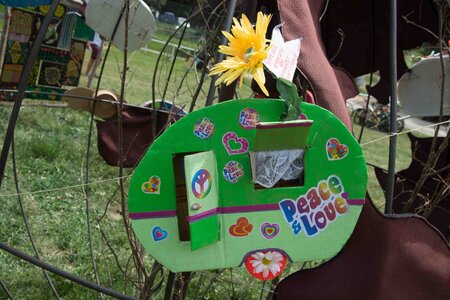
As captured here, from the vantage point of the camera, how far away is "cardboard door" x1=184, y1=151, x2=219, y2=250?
2.48 ft

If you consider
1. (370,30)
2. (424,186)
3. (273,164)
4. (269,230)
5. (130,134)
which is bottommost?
(424,186)

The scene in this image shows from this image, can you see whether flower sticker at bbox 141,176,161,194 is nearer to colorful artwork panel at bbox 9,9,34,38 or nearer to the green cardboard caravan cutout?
the green cardboard caravan cutout

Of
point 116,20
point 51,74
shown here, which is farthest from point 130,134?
point 51,74

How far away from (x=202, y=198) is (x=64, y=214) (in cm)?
212

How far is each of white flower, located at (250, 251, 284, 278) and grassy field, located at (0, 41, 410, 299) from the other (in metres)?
0.38

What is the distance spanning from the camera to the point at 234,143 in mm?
806

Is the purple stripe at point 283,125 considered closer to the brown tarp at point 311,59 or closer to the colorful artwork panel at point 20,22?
the brown tarp at point 311,59

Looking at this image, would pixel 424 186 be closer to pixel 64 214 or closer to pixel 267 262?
pixel 267 262

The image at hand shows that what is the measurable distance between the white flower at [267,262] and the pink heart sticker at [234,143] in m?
0.17

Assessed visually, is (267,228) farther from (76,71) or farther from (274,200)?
(76,71)

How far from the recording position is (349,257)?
0.89m

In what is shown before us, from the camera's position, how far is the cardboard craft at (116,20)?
166 cm

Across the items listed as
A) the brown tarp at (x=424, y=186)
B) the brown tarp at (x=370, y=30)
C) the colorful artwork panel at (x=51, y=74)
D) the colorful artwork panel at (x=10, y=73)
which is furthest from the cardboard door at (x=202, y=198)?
the colorful artwork panel at (x=51, y=74)

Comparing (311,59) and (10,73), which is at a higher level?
(311,59)
